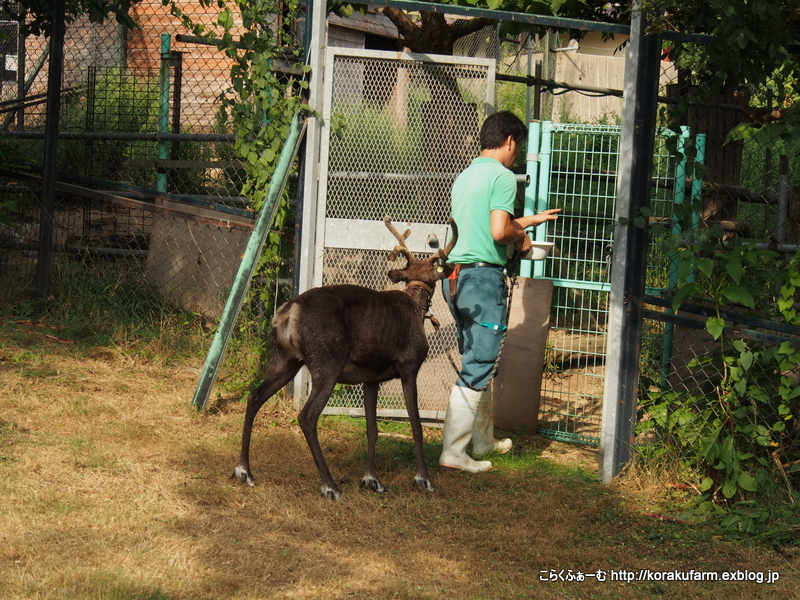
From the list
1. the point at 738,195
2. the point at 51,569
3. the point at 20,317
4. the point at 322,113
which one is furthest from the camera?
the point at 20,317

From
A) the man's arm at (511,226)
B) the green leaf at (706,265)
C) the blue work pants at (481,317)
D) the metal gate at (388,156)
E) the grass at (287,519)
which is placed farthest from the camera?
the metal gate at (388,156)

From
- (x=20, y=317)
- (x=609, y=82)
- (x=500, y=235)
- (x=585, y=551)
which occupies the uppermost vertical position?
(x=609, y=82)

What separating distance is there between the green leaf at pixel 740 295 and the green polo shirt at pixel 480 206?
4.74ft

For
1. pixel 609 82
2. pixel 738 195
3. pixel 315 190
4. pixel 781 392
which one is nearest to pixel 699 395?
pixel 781 392

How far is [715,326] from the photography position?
5020 mm

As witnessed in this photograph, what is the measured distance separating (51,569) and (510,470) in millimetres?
3199

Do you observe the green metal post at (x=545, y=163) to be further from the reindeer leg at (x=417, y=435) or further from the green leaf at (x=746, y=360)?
the green leaf at (x=746, y=360)

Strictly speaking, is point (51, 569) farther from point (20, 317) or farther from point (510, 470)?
point (20, 317)

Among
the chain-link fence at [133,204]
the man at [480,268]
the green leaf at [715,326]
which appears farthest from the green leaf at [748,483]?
the chain-link fence at [133,204]

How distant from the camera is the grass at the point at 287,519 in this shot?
13.7 ft

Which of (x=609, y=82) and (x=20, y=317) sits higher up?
(x=609, y=82)

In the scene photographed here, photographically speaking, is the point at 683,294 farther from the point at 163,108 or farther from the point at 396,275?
the point at 163,108

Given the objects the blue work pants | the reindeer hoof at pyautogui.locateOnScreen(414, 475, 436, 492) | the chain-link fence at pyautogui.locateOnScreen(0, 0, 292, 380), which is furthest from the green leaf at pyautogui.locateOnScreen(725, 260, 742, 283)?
the chain-link fence at pyautogui.locateOnScreen(0, 0, 292, 380)

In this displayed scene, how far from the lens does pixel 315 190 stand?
22.6 feet
